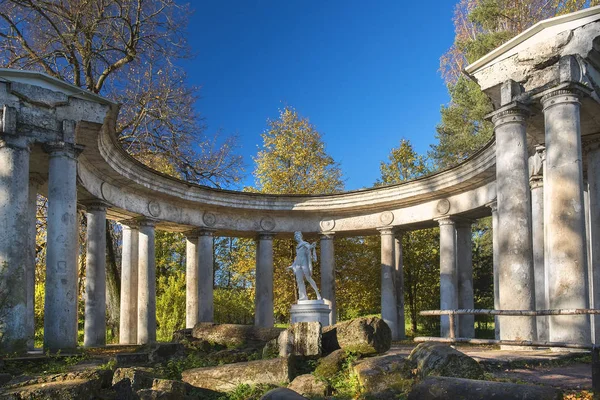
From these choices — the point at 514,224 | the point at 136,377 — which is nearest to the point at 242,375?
the point at 136,377

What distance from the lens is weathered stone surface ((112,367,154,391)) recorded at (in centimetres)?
1402

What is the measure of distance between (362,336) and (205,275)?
1840 cm

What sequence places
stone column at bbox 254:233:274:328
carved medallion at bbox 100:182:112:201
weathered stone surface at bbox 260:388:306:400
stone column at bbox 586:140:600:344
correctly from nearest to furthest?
1. weathered stone surface at bbox 260:388:306:400
2. stone column at bbox 586:140:600:344
3. carved medallion at bbox 100:182:112:201
4. stone column at bbox 254:233:274:328

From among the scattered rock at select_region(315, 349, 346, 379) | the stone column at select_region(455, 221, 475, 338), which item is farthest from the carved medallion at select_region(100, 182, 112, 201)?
the stone column at select_region(455, 221, 475, 338)

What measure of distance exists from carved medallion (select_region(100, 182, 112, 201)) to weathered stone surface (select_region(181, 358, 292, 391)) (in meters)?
13.0

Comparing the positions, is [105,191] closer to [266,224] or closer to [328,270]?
[266,224]

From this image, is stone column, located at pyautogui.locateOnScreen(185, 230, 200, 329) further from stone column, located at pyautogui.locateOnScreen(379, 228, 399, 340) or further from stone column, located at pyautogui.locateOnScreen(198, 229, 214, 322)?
stone column, located at pyautogui.locateOnScreen(379, 228, 399, 340)

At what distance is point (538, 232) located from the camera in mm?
22422

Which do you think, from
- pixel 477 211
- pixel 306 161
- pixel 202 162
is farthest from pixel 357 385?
pixel 306 161

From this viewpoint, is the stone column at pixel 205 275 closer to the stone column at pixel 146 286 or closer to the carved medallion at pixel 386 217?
the stone column at pixel 146 286

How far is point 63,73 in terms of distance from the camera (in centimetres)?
3391

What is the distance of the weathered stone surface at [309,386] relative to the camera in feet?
45.9

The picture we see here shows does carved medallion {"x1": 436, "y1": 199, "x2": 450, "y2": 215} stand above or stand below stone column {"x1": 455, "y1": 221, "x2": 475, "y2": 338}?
above

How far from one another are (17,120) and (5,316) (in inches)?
232
